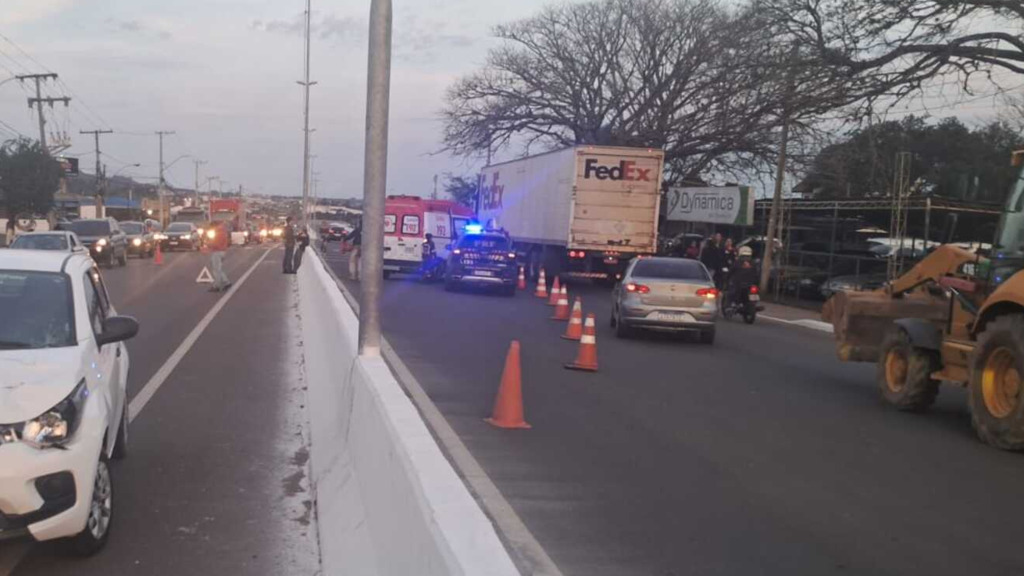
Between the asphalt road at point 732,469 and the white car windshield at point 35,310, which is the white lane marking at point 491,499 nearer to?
the asphalt road at point 732,469

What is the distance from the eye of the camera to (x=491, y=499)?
6.65 meters

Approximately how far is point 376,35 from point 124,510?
14.2 ft

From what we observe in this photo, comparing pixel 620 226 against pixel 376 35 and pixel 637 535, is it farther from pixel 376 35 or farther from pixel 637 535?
pixel 637 535

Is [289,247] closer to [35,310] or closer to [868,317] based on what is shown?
[868,317]

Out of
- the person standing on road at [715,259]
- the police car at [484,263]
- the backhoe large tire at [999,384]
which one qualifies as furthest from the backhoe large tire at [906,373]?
the police car at [484,263]

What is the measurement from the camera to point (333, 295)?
13.1 m

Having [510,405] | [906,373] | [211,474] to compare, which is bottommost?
[211,474]

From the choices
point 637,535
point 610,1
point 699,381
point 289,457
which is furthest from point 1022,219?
point 610,1

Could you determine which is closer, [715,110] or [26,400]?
[26,400]

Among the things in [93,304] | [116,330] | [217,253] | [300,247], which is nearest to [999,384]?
[116,330]

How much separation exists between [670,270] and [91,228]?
86.2ft

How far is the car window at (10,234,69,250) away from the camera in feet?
79.2

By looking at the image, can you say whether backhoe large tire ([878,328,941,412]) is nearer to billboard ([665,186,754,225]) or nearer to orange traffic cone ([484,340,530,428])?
orange traffic cone ([484,340,530,428])

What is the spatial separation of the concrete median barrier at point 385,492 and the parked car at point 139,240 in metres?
38.3
